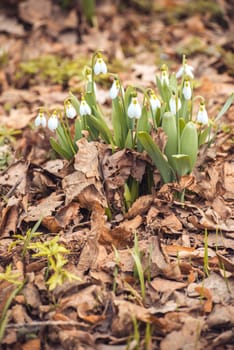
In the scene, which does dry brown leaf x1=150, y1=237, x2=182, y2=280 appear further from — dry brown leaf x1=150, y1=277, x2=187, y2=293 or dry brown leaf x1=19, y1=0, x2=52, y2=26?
dry brown leaf x1=19, y1=0, x2=52, y2=26

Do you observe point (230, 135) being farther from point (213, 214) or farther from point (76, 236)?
point (76, 236)

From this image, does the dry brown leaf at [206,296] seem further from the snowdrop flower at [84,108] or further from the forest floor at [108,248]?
A: the snowdrop flower at [84,108]

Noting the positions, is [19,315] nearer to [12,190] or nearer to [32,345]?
[32,345]

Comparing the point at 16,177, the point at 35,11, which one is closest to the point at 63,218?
the point at 16,177

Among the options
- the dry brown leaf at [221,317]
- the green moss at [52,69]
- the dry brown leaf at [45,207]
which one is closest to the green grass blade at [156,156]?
the dry brown leaf at [45,207]

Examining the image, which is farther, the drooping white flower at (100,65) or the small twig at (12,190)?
the small twig at (12,190)

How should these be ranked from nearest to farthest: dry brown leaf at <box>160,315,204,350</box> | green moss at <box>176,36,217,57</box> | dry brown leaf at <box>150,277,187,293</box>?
dry brown leaf at <box>160,315,204,350</box>
dry brown leaf at <box>150,277,187,293</box>
green moss at <box>176,36,217,57</box>

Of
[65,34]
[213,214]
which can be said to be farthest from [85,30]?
[213,214]

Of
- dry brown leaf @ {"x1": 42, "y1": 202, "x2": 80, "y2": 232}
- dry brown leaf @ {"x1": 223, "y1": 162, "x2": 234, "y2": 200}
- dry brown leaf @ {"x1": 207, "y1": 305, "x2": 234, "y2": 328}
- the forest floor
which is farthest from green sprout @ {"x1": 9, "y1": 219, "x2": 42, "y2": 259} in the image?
dry brown leaf @ {"x1": 223, "y1": 162, "x2": 234, "y2": 200}
